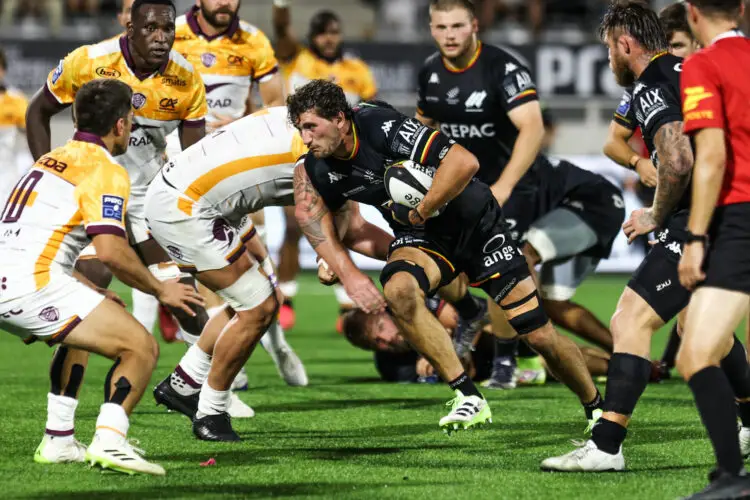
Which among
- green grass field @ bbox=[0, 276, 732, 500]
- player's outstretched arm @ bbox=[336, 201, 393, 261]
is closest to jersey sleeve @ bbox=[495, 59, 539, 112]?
player's outstretched arm @ bbox=[336, 201, 393, 261]

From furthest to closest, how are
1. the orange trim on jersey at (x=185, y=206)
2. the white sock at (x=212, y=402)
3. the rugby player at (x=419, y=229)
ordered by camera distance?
the orange trim on jersey at (x=185, y=206), the white sock at (x=212, y=402), the rugby player at (x=419, y=229)

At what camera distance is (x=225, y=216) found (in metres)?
7.20

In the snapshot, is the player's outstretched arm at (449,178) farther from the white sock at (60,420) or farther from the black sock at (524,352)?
the black sock at (524,352)

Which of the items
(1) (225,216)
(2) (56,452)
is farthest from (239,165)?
(2) (56,452)

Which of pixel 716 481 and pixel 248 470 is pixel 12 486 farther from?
pixel 716 481

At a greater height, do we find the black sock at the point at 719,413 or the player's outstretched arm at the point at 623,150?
the player's outstretched arm at the point at 623,150

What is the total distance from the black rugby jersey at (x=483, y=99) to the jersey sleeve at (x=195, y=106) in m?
1.85

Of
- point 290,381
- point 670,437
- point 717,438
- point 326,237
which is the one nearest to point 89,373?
point 290,381

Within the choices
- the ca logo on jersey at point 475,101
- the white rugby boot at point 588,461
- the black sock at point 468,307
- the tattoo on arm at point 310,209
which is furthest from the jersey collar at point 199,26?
the white rugby boot at point 588,461

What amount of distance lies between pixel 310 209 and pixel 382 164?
459 millimetres

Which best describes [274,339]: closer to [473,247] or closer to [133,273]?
[473,247]

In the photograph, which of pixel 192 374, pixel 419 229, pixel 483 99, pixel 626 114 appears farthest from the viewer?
pixel 483 99

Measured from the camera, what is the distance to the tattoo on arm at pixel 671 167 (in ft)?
18.4

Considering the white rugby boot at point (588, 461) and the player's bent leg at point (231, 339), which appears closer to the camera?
the white rugby boot at point (588, 461)
